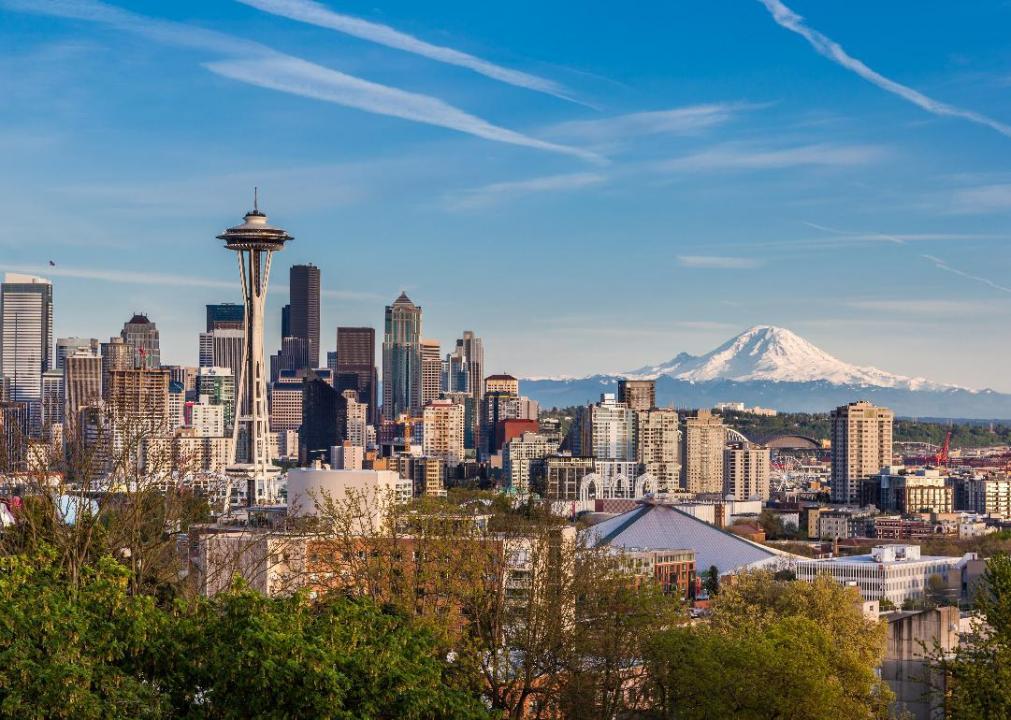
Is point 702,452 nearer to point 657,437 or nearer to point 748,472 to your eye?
point 657,437

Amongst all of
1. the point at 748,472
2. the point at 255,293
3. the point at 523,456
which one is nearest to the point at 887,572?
the point at 255,293

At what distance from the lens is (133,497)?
82.2ft

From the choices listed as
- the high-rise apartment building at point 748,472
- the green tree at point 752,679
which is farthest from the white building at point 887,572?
the high-rise apartment building at point 748,472

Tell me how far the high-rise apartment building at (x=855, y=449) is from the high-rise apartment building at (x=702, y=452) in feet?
50.2

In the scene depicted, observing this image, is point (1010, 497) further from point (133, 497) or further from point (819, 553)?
point (133, 497)

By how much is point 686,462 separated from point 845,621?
155699 mm

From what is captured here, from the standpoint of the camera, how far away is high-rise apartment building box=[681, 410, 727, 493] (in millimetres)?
188250

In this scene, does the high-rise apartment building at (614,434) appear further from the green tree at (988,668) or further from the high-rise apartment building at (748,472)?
the green tree at (988,668)

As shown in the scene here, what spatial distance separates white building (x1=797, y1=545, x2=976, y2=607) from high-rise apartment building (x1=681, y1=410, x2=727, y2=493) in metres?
97.0

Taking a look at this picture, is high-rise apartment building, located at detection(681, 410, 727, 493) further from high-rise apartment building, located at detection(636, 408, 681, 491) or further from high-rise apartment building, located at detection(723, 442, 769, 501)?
high-rise apartment building, located at detection(723, 442, 769, 501)

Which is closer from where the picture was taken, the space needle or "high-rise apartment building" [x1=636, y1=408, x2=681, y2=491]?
the space needle

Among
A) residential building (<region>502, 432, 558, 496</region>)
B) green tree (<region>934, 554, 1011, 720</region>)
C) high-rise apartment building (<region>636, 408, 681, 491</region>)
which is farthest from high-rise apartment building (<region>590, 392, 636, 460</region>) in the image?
green tree (<region>934, 554, 1011, 720</region>)

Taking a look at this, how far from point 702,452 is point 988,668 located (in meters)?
171

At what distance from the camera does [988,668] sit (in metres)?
20.0
